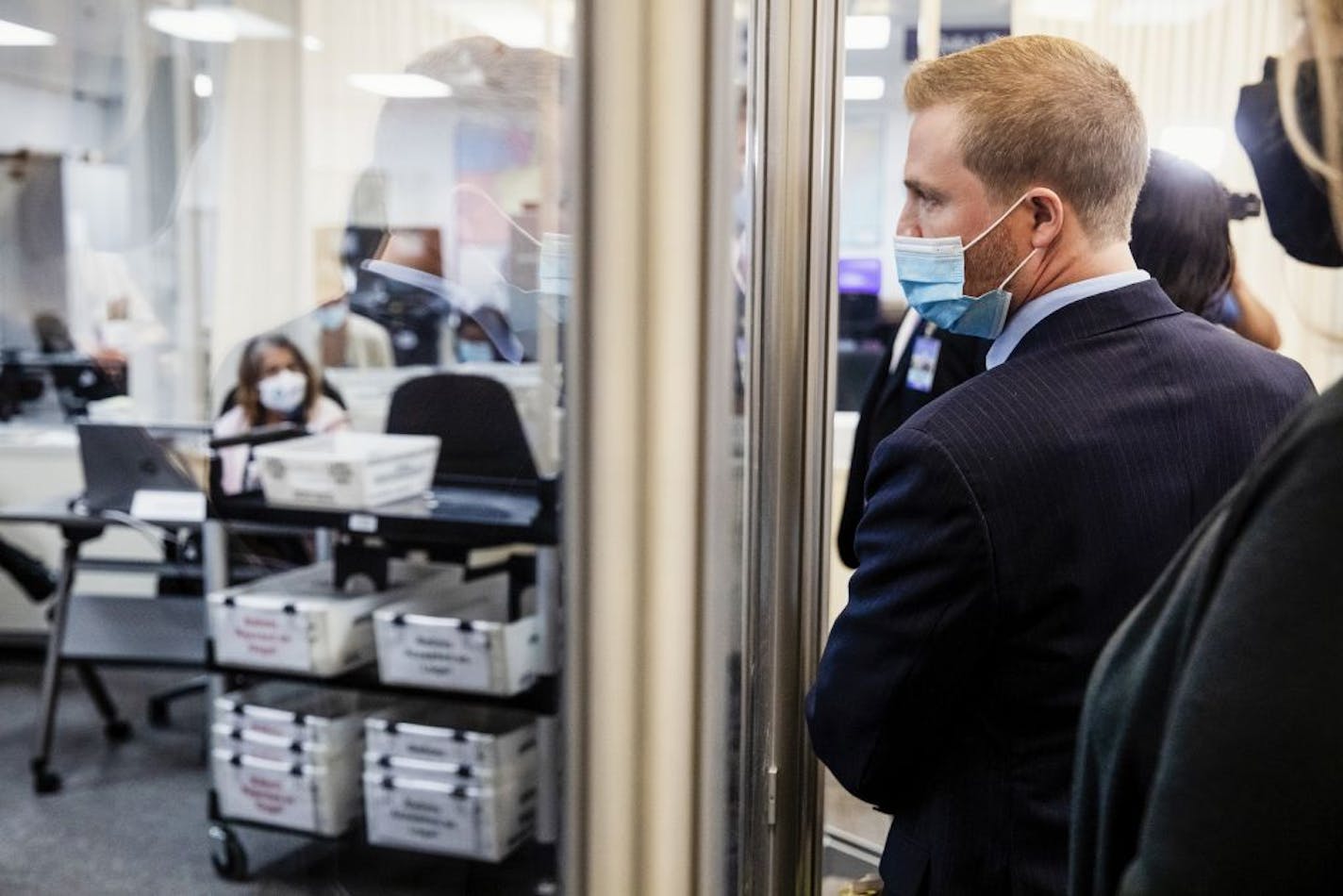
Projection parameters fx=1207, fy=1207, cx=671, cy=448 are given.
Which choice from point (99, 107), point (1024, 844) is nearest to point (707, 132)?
point (1024, 844)

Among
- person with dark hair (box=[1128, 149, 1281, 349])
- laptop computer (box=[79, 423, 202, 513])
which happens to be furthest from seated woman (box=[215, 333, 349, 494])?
person with dark hair (box=[1128, 149, 1281, 349])

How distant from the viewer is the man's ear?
0.86 m

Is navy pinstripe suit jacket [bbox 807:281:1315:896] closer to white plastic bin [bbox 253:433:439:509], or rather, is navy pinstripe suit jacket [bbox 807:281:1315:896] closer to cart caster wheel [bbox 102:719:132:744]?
white plastic bin [bbox 253:433:439:509]

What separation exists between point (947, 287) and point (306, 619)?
1.67 m

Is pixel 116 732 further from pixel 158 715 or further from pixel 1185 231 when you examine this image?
pixel 1185 231

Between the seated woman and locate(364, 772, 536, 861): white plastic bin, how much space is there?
89cm

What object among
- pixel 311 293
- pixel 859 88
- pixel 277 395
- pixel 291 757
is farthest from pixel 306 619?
pixel 859 88

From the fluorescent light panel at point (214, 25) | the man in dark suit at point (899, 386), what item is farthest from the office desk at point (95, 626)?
the man in dark suit at point (899, 386)

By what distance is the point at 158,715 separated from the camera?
11.4ft

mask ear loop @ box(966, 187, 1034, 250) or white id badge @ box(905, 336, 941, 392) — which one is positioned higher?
mask ear loop @ box(966, 187, 1034, 250)

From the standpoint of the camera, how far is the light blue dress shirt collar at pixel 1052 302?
87cm

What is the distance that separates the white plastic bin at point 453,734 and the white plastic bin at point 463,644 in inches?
3.3

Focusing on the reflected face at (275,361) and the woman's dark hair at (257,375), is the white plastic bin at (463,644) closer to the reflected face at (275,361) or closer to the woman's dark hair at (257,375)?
the woman's dark hair at (257,375)

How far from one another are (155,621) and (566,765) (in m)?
2.88
